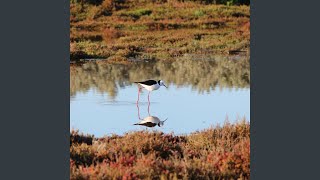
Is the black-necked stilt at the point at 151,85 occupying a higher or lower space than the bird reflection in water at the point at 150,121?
higher

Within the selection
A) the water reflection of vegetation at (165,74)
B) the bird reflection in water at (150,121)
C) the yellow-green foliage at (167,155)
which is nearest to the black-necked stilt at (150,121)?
the bird reflection in water at (150,121)

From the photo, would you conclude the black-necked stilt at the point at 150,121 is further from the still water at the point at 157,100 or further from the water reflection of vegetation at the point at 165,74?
the water reflection of vegetation at the point at 165,74

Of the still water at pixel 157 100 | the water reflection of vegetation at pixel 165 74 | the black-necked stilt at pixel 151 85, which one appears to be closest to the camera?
the still water at pixel 157 100

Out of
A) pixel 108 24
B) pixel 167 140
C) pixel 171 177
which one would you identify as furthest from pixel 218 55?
pixel 171 177

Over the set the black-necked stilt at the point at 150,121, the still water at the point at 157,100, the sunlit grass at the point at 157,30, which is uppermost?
the sunlit grass at the point at 157,30

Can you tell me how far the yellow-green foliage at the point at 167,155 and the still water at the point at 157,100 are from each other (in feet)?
0.53

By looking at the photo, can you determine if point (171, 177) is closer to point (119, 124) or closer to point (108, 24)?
point (119, 124)

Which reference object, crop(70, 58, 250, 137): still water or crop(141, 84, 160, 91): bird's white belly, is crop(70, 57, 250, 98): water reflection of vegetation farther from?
crop(141, 84, 160, 91): bird's white belly

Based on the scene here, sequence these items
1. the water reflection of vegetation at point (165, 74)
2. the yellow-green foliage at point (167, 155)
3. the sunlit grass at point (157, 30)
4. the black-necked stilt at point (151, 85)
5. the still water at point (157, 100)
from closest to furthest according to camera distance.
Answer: the yellow-green foliage at point (167, 155) < the still water at point (157, 100) < the black-necked stilt at point (151, 85) < the water reflection of vegetation at point (165, 74) < the sunlit grass at point (157, 30)

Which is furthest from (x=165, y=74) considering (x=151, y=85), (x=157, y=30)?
(x=157, y=30)

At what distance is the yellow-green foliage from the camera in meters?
10.6

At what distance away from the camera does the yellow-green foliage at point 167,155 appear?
10641 mm

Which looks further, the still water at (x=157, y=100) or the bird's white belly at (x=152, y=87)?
the bird's white belly at (x=152, y=87)

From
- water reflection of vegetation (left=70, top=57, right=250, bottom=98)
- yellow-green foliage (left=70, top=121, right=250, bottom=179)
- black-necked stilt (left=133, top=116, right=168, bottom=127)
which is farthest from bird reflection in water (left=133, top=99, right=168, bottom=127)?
water reflection of vegetation (left=70, top=57, right=250, bottom=98)
